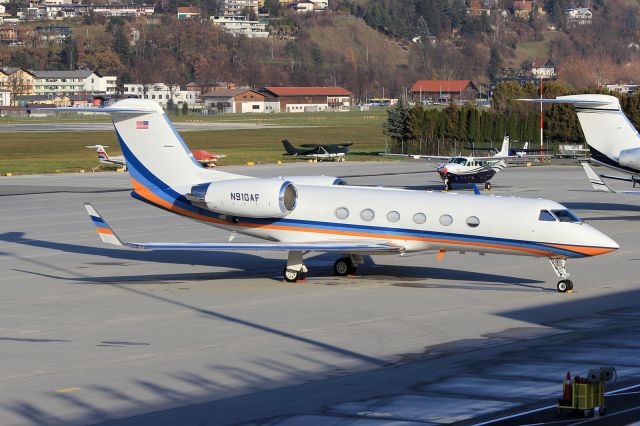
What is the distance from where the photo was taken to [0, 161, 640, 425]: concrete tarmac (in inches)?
714

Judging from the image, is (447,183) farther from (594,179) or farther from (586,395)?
(586,395)

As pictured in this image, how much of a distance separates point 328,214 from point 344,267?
84.6 inches

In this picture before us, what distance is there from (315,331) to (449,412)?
7.35 metres

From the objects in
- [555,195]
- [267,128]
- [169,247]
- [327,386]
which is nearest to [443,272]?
[169,247]

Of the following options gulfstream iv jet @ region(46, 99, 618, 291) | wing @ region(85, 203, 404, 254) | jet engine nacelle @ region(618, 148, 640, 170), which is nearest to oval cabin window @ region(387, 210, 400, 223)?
gulfstream iv jet @ region(46, 99, 618, 291)

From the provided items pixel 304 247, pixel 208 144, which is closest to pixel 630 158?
pixel 304 247

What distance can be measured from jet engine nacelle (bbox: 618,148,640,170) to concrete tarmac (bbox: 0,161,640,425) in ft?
16.8

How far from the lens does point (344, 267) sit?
32.7 m

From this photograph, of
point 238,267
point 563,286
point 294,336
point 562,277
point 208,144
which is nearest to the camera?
point 294,336

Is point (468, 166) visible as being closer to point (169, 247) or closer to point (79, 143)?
point (169, 247)

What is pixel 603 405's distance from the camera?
17.4 m

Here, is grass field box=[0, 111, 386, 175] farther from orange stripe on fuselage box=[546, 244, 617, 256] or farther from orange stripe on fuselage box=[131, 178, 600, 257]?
orange stripe on fuselage box=[546, 244, 617, 256]

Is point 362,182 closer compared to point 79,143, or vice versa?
point 362,182

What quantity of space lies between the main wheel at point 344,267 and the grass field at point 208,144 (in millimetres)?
49512
